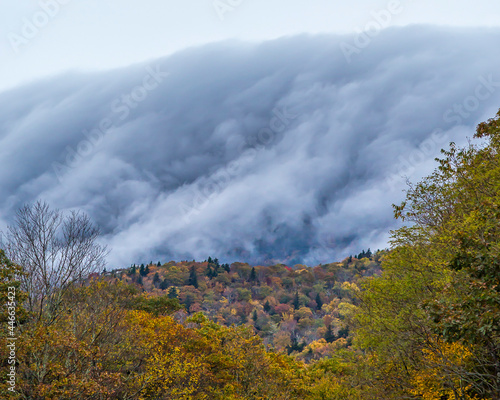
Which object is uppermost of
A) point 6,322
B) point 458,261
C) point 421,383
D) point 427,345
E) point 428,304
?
point 6,322

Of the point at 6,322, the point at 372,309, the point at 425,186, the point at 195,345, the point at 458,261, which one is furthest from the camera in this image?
the point at 195,345

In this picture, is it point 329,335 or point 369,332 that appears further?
point 329,335

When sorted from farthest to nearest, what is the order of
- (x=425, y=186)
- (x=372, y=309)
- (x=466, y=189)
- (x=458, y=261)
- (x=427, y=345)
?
(x=372, y=309)
(x=425, y=186)
(x=427, y=345)
(x=466, y=189)
(x=458, y=261)

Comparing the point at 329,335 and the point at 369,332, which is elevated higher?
the point at 369,332

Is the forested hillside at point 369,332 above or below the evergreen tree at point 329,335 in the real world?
above

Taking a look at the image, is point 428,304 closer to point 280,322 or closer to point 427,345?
point 427,345

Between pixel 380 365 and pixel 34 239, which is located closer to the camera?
pixel 34 239

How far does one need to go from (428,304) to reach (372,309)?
17267 millimetres

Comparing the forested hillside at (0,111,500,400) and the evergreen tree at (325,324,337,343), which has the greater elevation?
the forested hillside at (0,111,500,400)

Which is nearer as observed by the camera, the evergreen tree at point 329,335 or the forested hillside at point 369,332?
the forested hillside at point 369,332

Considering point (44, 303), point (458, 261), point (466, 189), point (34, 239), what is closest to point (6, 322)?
point (44, 303)

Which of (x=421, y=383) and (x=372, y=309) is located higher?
(x=372, y=309)

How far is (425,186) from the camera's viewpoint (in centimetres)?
2442

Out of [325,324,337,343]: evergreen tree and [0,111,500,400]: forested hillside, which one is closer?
[0,111,500,400]: forested hillside
